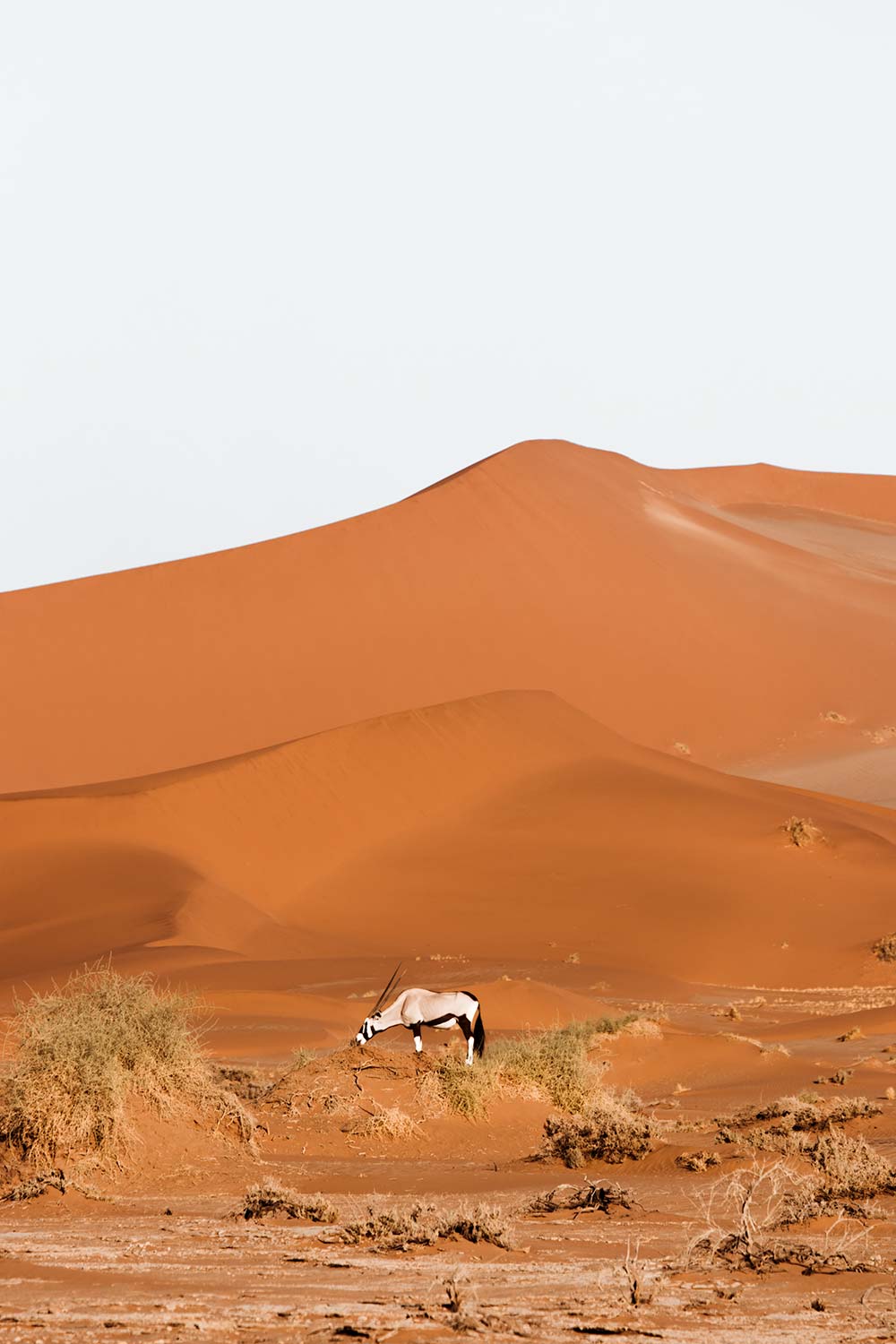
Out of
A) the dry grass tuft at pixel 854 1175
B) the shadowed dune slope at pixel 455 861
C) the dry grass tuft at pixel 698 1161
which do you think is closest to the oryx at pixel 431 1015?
the dry grass tuft at pixel 698 1161

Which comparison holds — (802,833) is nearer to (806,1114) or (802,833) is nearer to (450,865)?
(450,865)

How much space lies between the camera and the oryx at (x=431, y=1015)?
1394 centimetres

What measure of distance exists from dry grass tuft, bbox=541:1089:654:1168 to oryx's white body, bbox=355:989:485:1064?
6.54 feet

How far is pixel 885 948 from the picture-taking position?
90.8 feet

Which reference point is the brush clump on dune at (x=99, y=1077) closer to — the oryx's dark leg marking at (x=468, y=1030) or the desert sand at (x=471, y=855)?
the desert sand at (x=471, y=855)

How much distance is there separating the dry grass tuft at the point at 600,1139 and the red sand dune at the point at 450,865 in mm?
11104

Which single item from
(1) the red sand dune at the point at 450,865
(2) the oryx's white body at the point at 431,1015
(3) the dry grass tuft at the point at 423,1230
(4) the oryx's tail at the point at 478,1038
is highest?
(1) the red sand dune at the point at 450,865

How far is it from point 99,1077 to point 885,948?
1970 centimetres

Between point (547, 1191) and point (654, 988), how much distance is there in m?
16.4

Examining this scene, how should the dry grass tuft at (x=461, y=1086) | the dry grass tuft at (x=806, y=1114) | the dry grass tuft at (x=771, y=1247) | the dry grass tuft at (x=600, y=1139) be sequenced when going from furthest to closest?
the dry grass tuft at (x=461, y=1086) → the dry grass tuft at (x=806, y=1114) → the dry grass tuft at (x=600, y=1139) → the dry grass tuft at (x=771, y=1247)

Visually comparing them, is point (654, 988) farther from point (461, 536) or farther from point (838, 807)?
point (461, 536)

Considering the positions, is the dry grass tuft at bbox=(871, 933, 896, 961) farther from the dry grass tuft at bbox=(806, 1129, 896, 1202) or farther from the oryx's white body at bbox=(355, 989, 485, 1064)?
the dry grass tuft at bbox=(806, 1129, 896, 1202)

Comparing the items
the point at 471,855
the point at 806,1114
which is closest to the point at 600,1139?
the point at 806,1114

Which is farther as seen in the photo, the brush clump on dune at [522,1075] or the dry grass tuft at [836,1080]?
the dry grass tuft at [836,1080]
